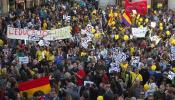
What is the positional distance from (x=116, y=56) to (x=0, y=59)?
455 cm

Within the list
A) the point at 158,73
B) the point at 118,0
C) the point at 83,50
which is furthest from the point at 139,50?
the point at 118,0

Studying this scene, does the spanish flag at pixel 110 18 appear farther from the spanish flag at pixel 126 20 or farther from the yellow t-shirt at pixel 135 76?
the yellow t-shirt at pixel 135 76

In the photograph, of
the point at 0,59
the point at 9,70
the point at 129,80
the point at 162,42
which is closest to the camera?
the point at 129,80

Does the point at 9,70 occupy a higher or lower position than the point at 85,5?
lower

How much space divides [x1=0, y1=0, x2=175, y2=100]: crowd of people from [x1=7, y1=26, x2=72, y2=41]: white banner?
40 centimetres

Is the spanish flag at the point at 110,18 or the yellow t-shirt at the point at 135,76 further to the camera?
the spanish flag at the point at 110,18

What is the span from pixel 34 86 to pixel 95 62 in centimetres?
411

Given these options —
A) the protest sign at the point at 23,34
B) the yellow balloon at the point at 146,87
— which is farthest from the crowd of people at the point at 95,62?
the protest sign at the point at 23,34

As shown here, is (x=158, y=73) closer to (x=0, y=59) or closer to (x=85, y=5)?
(x=0, y=59)

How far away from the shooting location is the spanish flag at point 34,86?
18.8 m

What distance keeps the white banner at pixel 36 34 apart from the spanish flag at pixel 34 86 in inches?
244

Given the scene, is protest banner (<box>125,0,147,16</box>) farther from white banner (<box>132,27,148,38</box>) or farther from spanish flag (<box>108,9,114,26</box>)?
white banner (<box>132,27,148,38</box>)

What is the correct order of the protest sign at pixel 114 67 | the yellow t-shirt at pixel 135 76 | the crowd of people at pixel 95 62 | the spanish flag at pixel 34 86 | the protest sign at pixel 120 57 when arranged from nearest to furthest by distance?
1. the crowd of people at pixel 95 62
2. the spanish flag at pixel 34 86
3. the yellow t-shirt at pixel 135 76
4. the protest sign at pixel 114 67
5. the protest sign at pixel 120 57

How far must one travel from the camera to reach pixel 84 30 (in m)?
29.4
